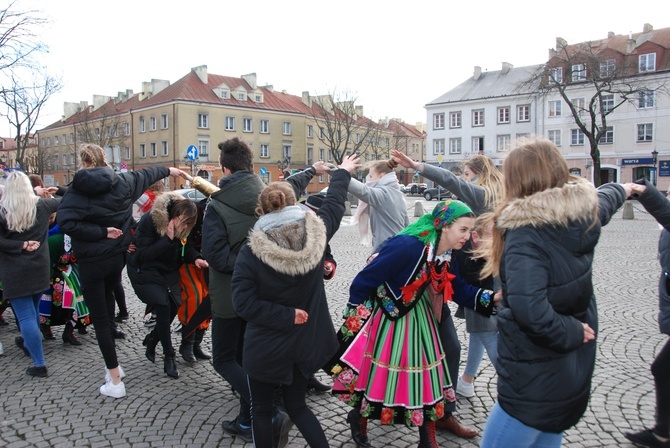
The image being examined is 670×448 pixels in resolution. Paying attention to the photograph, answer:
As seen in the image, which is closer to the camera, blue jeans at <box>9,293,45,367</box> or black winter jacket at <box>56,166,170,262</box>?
black winter jacket at <box>56,166,170,262</box>

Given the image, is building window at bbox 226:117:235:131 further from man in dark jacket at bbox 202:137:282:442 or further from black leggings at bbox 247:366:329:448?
black leggings at bbox 247:366:329:448

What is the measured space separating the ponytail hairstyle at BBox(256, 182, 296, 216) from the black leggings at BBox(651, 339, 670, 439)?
2.68 m

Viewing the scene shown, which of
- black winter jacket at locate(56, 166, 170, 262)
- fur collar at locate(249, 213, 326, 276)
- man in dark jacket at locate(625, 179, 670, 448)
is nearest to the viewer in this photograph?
fur collar at locate(249, 213, 326, 276)

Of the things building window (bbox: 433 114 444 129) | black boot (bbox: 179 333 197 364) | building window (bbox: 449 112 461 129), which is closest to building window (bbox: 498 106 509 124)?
building window (bbox: 449 112 461 129)

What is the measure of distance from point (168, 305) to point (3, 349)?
2.24m

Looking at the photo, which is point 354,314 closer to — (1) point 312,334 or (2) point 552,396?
(1) point 312,334

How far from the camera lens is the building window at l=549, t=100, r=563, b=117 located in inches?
1943

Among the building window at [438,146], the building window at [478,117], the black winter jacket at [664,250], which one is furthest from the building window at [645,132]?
A: the black winter jacket at [664,250]

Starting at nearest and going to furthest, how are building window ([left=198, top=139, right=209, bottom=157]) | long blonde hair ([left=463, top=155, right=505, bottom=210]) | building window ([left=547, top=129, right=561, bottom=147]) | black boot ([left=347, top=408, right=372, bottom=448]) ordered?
black boot ([left=347, top=408, right=372, bottom=448]) → long blonde hair ([left=463, top=155, right=505, bottom=210]) → building window ([left=547, top=129, right=561, bottom=147]) → building window ([left=198, top=139, right=209, bottom=157])

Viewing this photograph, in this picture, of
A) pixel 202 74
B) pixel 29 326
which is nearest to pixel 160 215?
pixel 29 326

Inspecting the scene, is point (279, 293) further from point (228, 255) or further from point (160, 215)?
point (160, 215)

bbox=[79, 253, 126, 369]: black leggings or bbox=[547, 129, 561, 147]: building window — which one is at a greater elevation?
bbox=[547, 129, 561, 147]: building window

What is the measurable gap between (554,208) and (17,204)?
190 inches

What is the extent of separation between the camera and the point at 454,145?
58.2m
